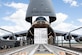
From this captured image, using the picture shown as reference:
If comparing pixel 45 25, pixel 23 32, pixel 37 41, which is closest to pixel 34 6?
pixel 23 32

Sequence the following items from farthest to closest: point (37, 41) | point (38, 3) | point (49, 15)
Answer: point (38, 3)
point (49, 15)
point (37, 41)

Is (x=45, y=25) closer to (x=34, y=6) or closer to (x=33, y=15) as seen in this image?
(x=33, y=15)

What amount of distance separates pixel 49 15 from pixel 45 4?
4771 millimetres

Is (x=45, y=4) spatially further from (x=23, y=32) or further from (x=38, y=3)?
(x=23, y=32)

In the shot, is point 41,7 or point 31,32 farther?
point 41,7

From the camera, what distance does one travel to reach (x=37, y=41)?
34.3 meters

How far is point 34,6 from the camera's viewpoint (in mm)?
49594

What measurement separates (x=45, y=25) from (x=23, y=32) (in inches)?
339

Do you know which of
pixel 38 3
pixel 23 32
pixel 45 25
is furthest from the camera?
pixel 38 3

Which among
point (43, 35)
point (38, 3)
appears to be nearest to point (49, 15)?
point (38, 3)

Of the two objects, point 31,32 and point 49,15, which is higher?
point 49,15

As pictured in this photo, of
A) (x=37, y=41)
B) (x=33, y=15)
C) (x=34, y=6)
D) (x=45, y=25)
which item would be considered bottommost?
(x=37, y=41)

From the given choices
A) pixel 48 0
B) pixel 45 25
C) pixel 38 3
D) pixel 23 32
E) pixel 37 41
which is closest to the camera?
pixel 37 41

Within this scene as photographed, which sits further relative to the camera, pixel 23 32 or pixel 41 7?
pixel 41 7
